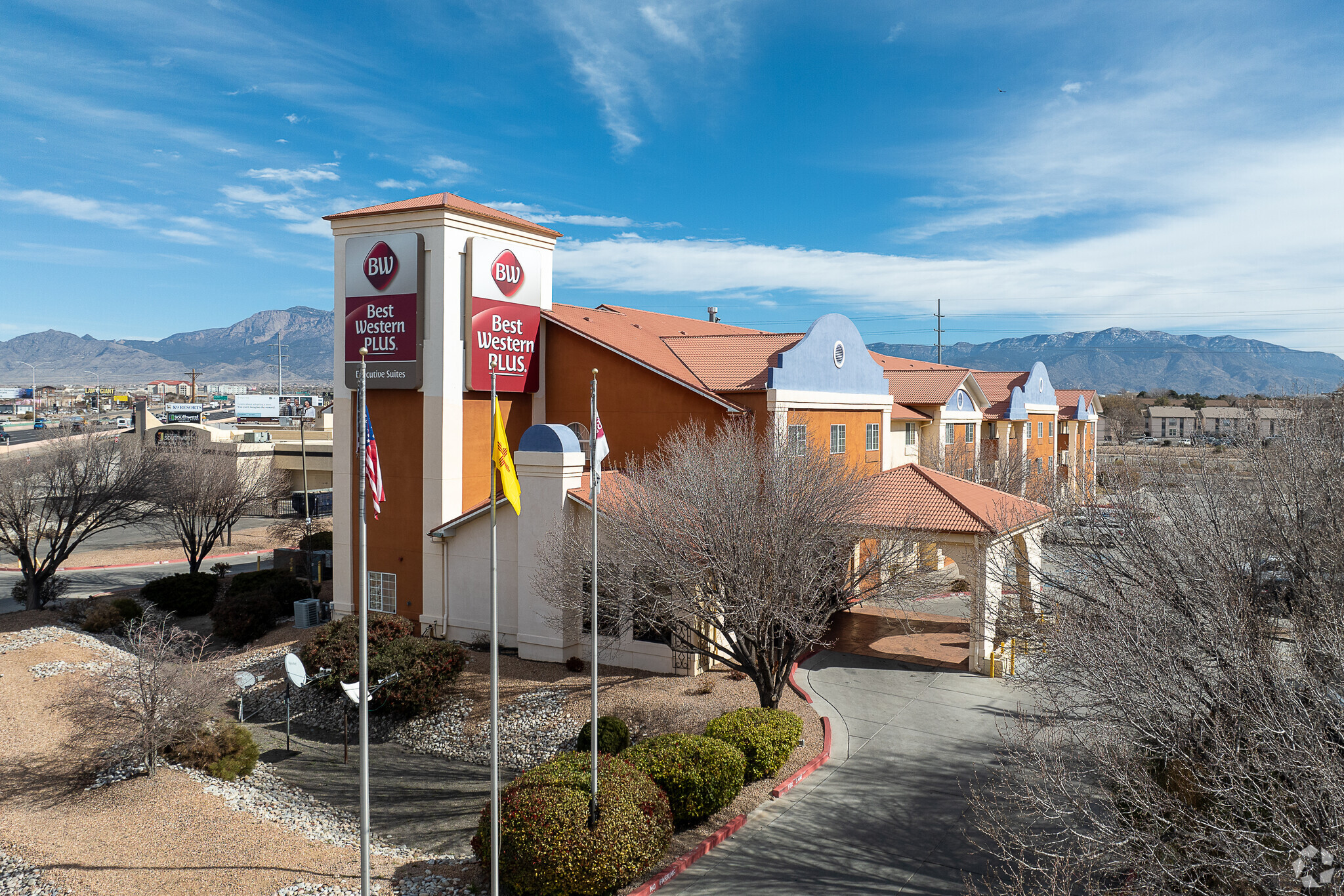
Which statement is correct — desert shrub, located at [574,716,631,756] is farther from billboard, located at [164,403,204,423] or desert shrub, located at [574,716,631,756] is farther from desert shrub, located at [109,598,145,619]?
billboard, located at [164,403,204,423]

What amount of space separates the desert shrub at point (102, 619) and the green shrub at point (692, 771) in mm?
23302

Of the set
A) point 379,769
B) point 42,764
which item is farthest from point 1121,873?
point 42,764

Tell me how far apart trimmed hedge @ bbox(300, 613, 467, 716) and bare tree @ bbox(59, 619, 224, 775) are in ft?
10.6

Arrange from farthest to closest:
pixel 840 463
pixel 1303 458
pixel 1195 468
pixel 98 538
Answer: pixel 98 538 < pixel 840 463 < pixel 1195 468 < pixel 1303 458

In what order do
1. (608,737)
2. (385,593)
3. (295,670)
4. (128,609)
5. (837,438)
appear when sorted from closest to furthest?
(608,737) < (295,670) < (385,593) < (128,609) < (837,438)

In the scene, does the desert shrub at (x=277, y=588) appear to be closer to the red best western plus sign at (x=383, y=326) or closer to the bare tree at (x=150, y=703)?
the red best western plus sign at (x=383, y=326)

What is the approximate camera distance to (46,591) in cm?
3366

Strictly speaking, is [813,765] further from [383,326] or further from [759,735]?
[383,326]

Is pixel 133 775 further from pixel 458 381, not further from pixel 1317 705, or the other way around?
pixel 1317 705

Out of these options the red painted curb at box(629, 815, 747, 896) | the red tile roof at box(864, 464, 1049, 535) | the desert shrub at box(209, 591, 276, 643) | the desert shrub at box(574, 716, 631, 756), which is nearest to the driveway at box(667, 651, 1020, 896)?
the red painted curb at box(629, 815, 747, 896)

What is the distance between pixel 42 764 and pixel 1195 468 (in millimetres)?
28127

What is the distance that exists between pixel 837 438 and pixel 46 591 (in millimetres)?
32294

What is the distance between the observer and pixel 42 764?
18203 millimetres

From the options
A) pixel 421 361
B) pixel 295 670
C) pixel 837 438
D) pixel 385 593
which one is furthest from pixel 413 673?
pixel 837 438
